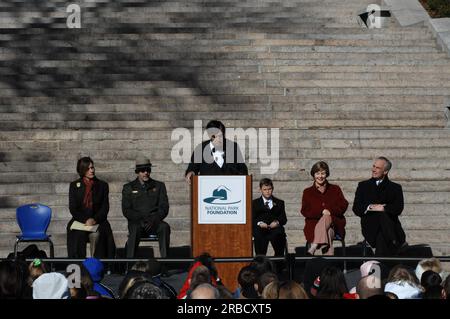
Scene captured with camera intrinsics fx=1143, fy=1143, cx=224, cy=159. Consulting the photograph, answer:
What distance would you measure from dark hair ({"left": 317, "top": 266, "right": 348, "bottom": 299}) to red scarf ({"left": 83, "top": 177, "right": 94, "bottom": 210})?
17.7 ft

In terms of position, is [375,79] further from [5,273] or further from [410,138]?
[5,273]

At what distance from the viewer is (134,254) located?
13.9 metres

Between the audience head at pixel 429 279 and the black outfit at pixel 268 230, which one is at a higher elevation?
the black outfit at pixel 268 230

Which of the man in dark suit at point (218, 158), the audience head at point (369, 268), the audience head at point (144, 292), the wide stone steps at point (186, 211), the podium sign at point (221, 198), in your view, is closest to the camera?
the audience head at point (144, 292)

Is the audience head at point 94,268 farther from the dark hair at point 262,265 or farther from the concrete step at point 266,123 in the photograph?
the concrete step at point 266,123

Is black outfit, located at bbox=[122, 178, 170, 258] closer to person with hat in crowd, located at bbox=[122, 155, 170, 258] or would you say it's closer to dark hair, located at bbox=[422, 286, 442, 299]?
person with hat in crowd, located at bbox=[122, 155, 170, 258]

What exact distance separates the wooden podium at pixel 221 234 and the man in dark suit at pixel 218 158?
1.18m

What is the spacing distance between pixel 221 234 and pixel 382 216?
7.19ft

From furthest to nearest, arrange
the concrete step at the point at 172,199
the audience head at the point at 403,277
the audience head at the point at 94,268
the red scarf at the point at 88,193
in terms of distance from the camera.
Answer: the concrete step at the point at 172,199 < the red scarf at the point at 88,193 < the audience head at the point at 94,268 < the audience head at the point at 403,277

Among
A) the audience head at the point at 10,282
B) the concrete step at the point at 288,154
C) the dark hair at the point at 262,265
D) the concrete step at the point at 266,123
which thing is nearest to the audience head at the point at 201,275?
the dark hair at the point at 262,265

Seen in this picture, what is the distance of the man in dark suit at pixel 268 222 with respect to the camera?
543 inches

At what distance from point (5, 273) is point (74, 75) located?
1003 cm

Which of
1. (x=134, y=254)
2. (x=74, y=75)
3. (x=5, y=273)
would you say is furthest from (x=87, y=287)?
(x=74, y=75)

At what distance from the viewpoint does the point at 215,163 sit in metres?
14.0
